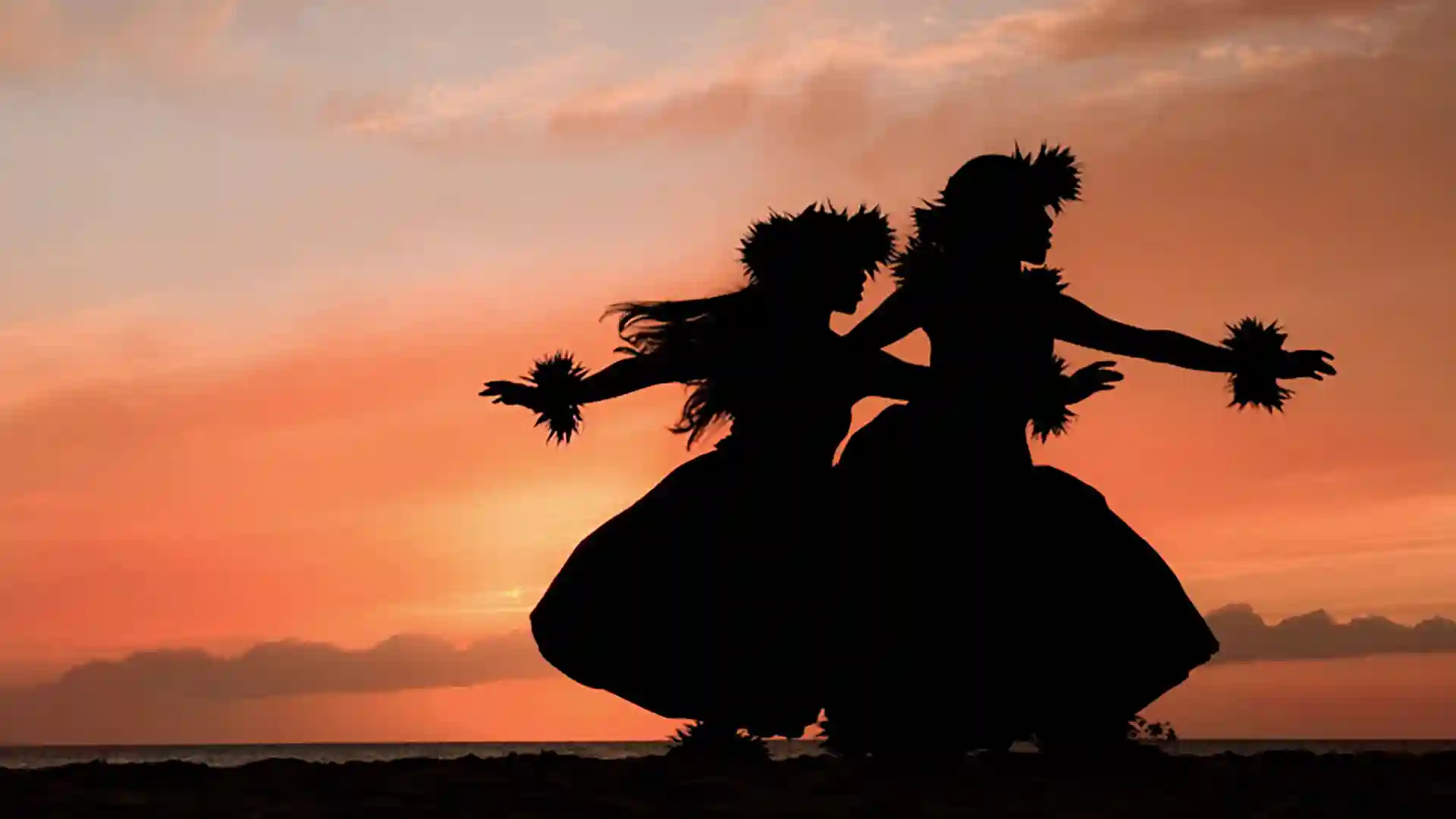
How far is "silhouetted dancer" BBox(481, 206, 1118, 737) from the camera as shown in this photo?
8.20 m

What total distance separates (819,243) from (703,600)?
201cm

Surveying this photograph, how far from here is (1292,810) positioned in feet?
20.5

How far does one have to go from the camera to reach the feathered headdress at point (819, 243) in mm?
8703

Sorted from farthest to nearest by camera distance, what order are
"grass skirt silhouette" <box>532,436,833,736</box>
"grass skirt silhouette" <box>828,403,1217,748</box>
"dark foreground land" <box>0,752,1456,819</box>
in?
"grass skirt silhouette" <box>532,436,833,736</box> → "grass skirt silhouette" <box>828,403,1217,748</box> → "dark foreground land" <box>0,752,1456,819</box>

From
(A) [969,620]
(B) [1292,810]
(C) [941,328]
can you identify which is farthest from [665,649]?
(B) [1292,810]

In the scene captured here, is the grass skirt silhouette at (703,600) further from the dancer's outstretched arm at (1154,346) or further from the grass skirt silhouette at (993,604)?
the dancer's outstretched arm at (1154,346)

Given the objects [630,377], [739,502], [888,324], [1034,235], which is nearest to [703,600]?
[739,502]

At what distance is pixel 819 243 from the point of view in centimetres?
871

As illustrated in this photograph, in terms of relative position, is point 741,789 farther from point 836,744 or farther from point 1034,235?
point 1034,235

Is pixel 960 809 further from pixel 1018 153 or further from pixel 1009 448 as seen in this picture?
pixel 1018 153

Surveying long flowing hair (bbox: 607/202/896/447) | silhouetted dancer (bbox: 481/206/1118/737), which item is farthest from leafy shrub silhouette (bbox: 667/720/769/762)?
long flowing hair (bbox: 607/202/896/447)

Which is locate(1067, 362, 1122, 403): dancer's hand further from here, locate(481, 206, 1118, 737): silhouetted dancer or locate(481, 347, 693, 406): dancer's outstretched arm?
locate(481, 347, 693, 406): dancer's outstretched arm

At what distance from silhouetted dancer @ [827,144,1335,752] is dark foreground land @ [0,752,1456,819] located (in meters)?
0.32

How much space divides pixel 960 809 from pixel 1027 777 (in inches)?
46.2
